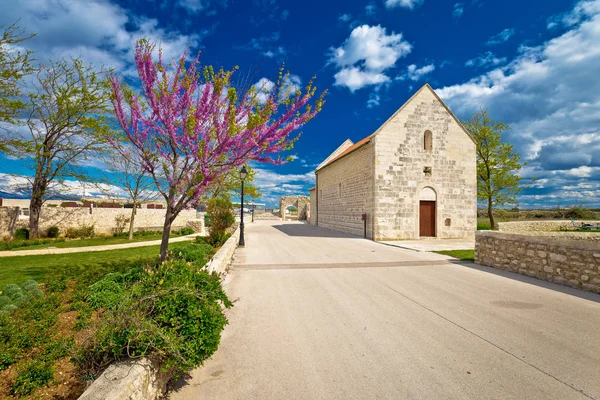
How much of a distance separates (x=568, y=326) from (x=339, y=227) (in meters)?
19.4

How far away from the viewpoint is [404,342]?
3.86 m

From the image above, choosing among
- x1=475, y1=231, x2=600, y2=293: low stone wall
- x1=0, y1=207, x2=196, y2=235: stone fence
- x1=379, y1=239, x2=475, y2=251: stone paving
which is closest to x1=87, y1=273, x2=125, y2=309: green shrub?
x1=475, y1=231, x2=600, y2=293: low stone wall

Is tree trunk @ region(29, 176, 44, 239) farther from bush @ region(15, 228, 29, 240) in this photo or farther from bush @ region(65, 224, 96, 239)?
bush @ region(65, 224, 96, 239)

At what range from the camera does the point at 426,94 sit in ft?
59.5

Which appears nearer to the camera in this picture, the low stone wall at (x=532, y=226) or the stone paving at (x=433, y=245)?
the stone paving at (x=433, y=245)

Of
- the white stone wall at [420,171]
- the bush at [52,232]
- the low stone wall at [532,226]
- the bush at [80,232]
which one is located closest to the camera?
the white stone wall at [420,171]

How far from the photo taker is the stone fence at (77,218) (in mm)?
18511

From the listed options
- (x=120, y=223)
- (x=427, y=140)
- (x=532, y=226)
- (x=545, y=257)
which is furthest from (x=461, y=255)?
(x=120, y=223)

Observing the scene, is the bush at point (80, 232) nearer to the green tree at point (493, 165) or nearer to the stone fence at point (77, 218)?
the stone fence at point (77, 218)

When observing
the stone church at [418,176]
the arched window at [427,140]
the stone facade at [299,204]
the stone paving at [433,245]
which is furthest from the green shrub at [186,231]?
the stone facade at [299,204]

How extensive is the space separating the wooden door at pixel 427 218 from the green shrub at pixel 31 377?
18357mm

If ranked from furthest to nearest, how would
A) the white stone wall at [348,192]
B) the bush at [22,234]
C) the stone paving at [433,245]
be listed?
1. the bush at [22,234]
2. the white stone wall at [348,192]
3. the stone paving at [433,245]

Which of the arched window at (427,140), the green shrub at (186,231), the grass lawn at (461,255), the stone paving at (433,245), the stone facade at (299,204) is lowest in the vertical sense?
the green shrub at (186,231)

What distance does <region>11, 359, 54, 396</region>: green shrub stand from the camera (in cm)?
277
